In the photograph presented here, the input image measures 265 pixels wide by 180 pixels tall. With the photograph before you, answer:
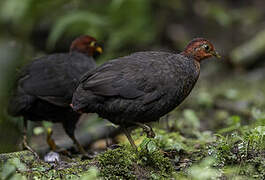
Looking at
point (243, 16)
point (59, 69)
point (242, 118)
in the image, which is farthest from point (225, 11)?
point (59, 69)

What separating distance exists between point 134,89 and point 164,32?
604cm

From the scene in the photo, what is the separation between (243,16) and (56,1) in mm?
4456

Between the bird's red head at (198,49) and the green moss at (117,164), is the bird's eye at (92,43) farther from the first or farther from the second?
the green moss at (117,164)

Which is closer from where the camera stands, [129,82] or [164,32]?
[129,82]

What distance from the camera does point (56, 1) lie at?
8.59 m

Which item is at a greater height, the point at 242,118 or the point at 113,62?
the point at 113,62

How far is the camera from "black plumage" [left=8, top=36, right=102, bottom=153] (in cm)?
470

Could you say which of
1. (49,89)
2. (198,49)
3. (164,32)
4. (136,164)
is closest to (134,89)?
(136,164)

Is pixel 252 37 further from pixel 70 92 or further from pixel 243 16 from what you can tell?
pixel 70 92

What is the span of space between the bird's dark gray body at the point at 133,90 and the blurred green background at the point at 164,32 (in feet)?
9.41

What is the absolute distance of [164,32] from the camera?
967cm

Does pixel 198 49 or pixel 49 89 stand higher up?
pixel 198 49

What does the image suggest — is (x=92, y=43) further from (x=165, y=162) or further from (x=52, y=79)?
(x=165, y=162)

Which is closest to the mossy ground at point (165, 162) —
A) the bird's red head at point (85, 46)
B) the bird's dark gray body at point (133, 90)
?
the bird's dark gray body at point (133, 90)
